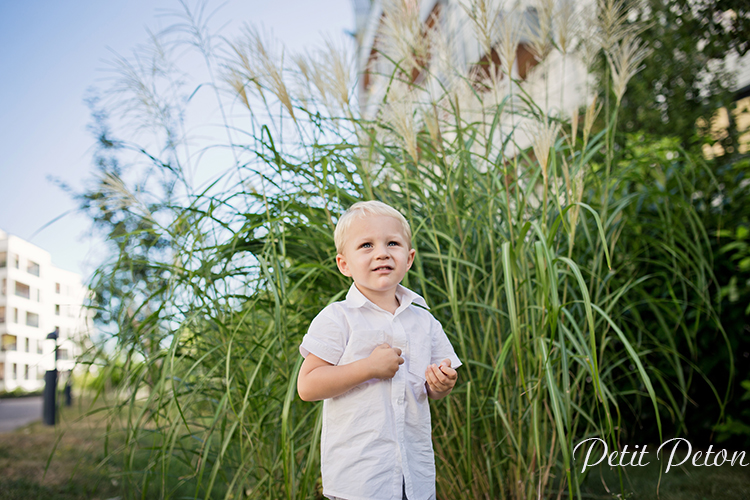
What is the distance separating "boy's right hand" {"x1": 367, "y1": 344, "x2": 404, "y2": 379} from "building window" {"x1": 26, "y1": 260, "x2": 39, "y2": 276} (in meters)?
45.7

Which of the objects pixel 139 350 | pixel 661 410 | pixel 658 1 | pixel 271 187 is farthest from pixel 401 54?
pixel 658 1

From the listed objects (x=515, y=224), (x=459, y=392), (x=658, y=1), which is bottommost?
(x=459, y=392)

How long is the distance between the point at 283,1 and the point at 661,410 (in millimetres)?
4521

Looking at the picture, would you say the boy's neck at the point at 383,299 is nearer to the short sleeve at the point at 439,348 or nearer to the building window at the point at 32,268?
the short sleeve at the point at 439,348

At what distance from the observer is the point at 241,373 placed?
1.84m

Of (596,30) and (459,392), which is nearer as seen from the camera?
(459,392)

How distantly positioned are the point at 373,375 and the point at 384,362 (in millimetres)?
34

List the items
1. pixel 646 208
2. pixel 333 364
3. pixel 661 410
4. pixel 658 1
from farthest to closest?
pixel 658 1, pixel 661 410, pixel 646 208, pixel 333 364

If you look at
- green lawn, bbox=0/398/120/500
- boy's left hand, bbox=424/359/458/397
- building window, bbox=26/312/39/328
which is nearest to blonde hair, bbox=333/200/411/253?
boy's left hand, bbox=424/359/458/397

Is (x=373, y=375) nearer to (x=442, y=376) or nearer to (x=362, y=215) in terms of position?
(x=442, y=376)

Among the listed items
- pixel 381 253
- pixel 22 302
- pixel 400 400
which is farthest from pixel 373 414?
pixel 22 302

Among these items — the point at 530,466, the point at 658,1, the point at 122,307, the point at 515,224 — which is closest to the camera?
the point at 530,466

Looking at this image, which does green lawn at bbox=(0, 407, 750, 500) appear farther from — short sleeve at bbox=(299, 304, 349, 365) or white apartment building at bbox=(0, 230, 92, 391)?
white apartment building at bbox=(0, 230, 92, 391)

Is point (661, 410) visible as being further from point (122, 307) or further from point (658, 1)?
point (658, 1)
